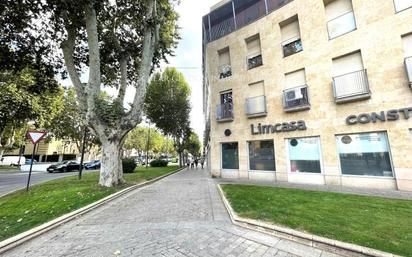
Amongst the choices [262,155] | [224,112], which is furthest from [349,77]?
[224,112]

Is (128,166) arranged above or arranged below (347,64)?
below

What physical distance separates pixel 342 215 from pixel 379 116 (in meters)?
6.13

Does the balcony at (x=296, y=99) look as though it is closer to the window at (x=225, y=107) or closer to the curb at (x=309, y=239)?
the window at (x=225, y=107)

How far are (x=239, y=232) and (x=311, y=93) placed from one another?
29.6 ft

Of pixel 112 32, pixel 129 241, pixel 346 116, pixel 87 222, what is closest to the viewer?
pixel 129 241

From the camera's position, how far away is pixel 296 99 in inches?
443

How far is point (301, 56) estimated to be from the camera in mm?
11305

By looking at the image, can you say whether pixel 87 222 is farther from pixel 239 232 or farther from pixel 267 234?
pixel 267 234

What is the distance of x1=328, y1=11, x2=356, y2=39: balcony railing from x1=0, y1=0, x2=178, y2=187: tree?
960cm

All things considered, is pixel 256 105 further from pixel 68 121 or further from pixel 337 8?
pixel 68 121

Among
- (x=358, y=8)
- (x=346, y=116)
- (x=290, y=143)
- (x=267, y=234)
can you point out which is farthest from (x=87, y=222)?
(x=358, y=8)

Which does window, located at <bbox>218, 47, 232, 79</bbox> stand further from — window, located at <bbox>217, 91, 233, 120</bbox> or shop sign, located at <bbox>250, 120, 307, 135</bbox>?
shop sign, located at <bbox>250, 120, 307, 135</bbox>

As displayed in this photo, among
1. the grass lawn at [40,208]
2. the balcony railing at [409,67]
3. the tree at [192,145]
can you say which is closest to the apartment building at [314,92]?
the balcony railing at [409,67]

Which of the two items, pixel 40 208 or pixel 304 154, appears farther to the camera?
pixel 304 154
